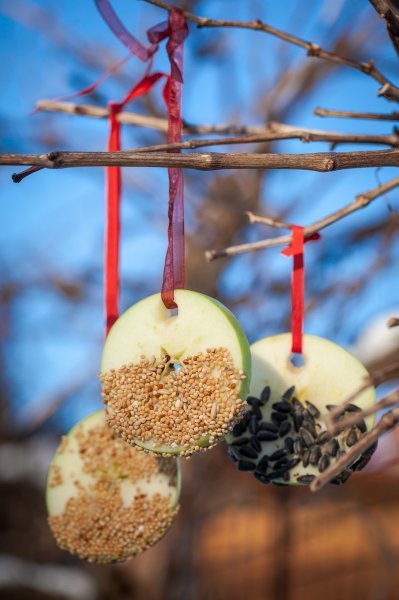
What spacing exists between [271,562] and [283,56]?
5145mm

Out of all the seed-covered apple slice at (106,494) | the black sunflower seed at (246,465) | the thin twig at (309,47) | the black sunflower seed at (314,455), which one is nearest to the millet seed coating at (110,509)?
the seed-covered apple slice at (106,494)

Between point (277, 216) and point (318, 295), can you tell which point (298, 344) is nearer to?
point (318, 295)

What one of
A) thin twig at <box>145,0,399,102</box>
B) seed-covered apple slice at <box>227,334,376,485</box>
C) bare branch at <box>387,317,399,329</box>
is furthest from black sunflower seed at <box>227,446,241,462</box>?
thin twig at <box>145,0,399,102</box>

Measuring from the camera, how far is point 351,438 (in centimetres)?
89

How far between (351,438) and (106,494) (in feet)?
1.24

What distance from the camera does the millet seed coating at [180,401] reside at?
2.56ft

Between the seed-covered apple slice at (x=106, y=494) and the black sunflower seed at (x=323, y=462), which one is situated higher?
the black sunflower seed at (x=323, y=462)

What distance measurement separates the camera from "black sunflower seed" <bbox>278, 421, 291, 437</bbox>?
36.2 inches

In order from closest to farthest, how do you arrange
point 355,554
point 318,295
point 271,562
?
point 318,295 < point 271,562 < point 355,554

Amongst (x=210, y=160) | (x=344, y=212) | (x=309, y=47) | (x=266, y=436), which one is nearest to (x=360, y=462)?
(x=266, y=436)

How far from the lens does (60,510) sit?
40.9 inches

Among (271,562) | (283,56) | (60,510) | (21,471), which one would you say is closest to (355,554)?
(271,562)

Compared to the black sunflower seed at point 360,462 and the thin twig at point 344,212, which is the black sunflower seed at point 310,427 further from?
the thin twig at point 344,212

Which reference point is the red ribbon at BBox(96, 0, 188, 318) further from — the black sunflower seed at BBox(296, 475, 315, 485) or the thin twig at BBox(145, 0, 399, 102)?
the black sunflower seed at BBox(296, 475, 315, 485)
